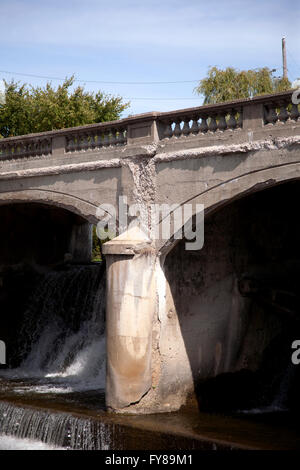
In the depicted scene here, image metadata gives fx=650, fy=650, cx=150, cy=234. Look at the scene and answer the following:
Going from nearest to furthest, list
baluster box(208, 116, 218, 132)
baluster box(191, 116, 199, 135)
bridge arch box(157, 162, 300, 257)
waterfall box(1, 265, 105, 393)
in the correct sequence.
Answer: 1. bridge arch box(157, 162, 300, 257)
2. baluster box(208, 116, 218, 132)
3. baluster box(191, 116, 199, 135)
4. waterfall box(1, 265, 105, 393)

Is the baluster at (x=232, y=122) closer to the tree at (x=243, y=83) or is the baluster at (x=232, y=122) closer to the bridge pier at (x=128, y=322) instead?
the bridge pier at (x=128, y=322)

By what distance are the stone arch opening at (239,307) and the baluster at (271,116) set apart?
6.25ft

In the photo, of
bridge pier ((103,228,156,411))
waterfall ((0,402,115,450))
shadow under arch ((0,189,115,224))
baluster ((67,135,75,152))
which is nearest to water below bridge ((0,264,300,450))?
waterfall ((0,402,115,450))

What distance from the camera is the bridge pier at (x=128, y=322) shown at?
35.2ft

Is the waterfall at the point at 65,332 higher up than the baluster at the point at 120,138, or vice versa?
the baluster at the point at 120,138

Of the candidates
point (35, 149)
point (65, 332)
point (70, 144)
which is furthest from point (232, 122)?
point (65, 332)

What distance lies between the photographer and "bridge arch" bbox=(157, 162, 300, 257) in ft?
31.7

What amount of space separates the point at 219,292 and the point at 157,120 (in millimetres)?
3531

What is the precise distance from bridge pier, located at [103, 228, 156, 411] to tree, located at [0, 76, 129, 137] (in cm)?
1594

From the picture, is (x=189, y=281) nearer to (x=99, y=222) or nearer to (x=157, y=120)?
(x=99, y=222)

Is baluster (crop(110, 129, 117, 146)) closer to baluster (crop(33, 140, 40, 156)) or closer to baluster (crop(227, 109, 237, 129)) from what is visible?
baluster (crop(33, 140, 40, 156))

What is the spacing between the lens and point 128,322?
35.4 feet

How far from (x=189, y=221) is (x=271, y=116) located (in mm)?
2163

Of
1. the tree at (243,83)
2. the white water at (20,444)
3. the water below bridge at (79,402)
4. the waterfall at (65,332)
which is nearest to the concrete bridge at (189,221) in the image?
the water below bridge at (79,402)
